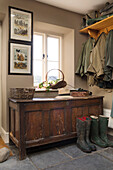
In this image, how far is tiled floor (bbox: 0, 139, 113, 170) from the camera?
171 cm

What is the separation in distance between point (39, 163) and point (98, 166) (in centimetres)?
70

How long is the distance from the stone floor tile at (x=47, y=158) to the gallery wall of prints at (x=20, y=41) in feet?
4.26

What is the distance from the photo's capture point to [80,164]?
1771 mm

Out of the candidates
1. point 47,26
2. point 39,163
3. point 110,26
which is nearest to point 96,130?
point 39,163

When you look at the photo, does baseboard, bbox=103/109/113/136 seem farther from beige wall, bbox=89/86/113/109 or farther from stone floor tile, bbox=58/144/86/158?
→ stone floor tile, bbox=58/144/86/158

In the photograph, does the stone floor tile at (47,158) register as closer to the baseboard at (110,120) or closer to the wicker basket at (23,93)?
the wicker basket at (23,93)

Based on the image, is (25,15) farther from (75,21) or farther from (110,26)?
(110,26)

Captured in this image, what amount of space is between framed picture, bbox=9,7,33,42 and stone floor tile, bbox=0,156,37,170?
6.02 ft

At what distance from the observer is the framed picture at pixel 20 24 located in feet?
8.05

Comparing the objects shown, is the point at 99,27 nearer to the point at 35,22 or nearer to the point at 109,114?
the point at 35,22

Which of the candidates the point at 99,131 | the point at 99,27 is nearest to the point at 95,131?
the point at 99,131

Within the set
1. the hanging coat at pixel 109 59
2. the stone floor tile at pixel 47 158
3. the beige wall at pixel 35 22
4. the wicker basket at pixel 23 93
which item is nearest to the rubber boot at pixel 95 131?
the stone floor tile at pixel 47 158

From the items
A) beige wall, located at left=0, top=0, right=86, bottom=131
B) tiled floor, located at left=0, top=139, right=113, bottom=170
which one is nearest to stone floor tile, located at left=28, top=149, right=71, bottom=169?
tiled floor, located at left=0, top=139, right=113, bottom=170

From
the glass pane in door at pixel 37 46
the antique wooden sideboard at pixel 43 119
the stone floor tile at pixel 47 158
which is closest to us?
the stone floor tile at pixel 47 158
